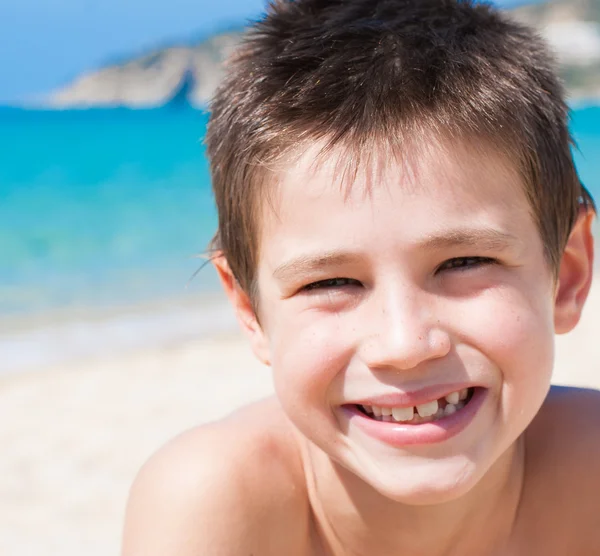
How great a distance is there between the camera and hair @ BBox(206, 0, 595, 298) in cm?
177

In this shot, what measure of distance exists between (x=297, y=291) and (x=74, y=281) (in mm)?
7869

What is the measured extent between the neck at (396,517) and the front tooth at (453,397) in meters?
0.46

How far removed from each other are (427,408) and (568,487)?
2.60 feet

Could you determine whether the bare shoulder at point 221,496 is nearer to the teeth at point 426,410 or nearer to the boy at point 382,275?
the boy at point 382,275

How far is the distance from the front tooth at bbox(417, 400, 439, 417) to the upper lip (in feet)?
0.06

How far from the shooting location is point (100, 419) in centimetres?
489

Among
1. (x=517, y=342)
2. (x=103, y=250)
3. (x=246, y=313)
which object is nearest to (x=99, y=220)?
(x=103, y=250)

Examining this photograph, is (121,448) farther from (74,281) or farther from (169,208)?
(169,208)

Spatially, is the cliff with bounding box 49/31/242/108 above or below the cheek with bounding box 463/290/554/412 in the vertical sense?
above

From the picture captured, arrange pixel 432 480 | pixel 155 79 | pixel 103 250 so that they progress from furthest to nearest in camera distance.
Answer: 1. pixel 155 79
2. pixel 103 250
3. pixel 432 480

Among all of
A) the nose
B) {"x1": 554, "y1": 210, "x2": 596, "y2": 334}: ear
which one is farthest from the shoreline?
the nose

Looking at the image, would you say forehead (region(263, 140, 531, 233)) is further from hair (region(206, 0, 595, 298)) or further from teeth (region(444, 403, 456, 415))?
teeth (region(444, 403, 456, 415))

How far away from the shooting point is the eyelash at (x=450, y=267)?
5.62ft

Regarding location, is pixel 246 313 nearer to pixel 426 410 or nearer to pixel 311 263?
pixel 311 263
